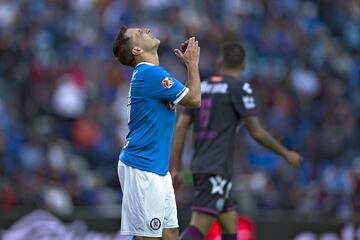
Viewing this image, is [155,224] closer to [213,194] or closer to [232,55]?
[213,194]

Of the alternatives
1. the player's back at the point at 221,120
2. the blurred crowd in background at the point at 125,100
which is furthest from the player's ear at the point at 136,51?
the blurred crowd in background at the point at 125,100

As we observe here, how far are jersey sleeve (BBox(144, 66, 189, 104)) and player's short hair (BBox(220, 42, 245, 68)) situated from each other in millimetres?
2015

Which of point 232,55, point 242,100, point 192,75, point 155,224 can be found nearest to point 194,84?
point 192,75

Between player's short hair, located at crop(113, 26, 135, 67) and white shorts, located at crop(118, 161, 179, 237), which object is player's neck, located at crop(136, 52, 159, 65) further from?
white shorts, located at crop(118, 161, 179, 237)

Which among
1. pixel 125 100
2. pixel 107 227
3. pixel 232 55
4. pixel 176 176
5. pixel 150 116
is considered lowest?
pixel 107 227

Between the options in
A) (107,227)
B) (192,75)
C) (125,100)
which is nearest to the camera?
(192,75)

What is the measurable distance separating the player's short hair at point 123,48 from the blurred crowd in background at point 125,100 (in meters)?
6.21

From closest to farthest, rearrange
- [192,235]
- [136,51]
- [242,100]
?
[136,51]
[192,235]
[242,100]

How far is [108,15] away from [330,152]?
4.28m

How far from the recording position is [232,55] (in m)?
9.98

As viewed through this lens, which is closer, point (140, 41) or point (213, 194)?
point (140, 41)

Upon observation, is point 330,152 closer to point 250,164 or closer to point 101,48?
point 250,164

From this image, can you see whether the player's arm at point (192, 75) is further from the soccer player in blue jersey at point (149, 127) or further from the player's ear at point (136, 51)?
the player's ear at point (136, 51)

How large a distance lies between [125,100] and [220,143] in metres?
6.82
